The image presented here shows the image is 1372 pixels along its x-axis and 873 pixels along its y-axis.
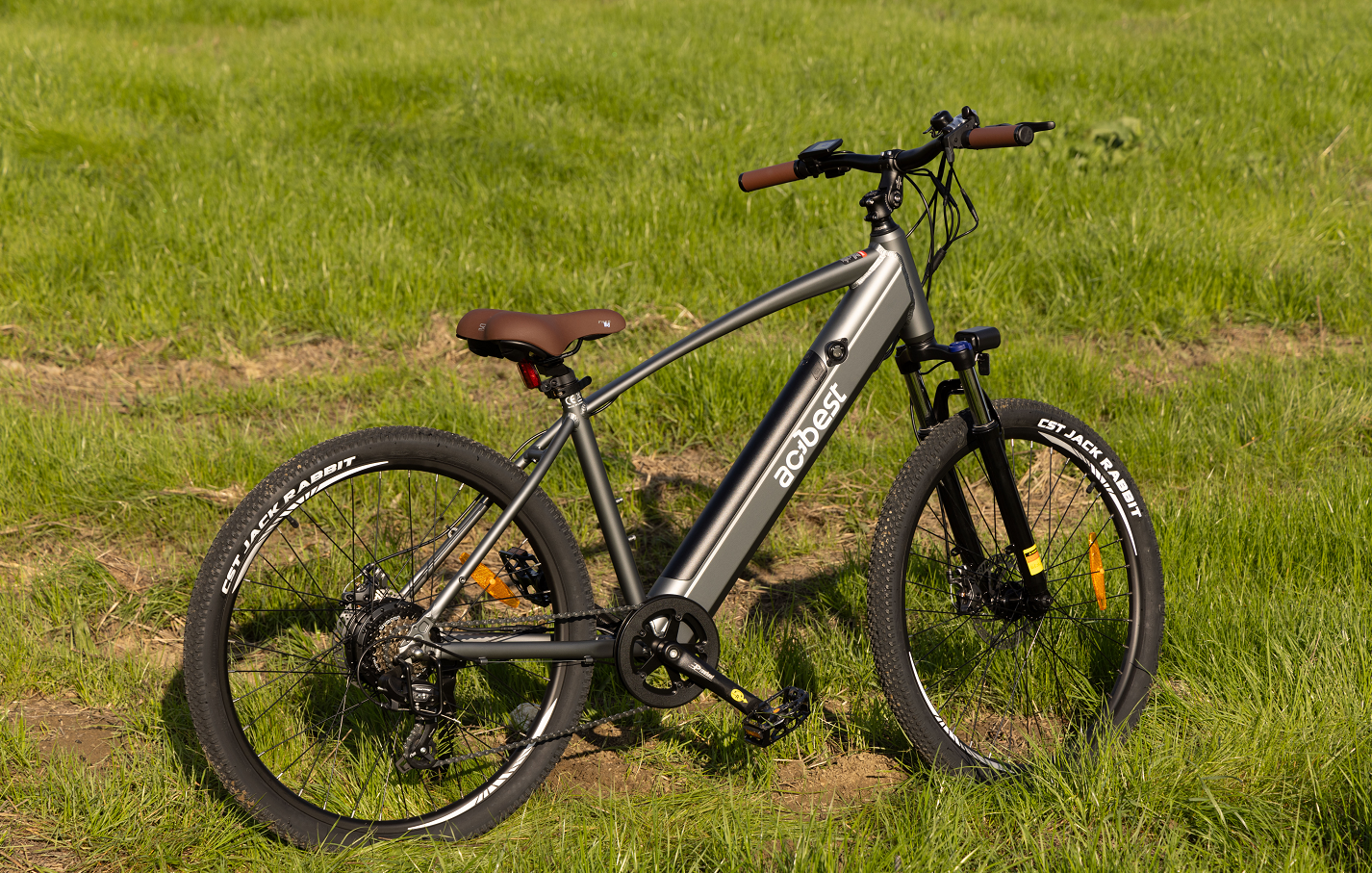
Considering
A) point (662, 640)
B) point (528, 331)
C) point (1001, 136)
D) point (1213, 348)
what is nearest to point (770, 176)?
point (1001, 136)

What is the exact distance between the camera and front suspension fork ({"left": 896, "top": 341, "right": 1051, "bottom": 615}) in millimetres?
2963

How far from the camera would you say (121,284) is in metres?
5.48

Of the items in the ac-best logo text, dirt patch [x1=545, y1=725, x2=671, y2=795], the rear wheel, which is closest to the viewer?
the rear wheel

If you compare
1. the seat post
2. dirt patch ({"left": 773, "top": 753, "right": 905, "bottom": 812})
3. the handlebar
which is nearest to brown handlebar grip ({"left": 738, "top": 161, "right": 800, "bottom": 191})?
the handlebar

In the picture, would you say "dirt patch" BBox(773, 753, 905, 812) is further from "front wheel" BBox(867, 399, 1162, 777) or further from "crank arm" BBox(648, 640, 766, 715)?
"crank arm" BBox(648, 640, 766, 715)

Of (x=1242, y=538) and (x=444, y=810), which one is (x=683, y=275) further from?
(x=444, y=810)

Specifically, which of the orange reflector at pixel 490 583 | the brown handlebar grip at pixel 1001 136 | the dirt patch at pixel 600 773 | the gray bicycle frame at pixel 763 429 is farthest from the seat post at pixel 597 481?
the brown handlebar grip at pixel 1001 136

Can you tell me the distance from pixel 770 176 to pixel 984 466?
1.07 metres

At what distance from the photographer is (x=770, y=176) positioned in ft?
10.3

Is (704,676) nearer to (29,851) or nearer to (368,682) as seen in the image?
(368,682)

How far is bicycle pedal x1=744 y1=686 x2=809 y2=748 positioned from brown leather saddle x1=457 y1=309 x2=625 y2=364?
3.58 feet

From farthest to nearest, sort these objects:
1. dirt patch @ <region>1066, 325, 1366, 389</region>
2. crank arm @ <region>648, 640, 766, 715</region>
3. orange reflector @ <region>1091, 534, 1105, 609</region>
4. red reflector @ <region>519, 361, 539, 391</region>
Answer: dirt patch @ <region>1066, 325, 1366, 389</region>
orange reflector @ <region>1091, 534, 1105, 609</region>
crank arm @ <region>648, 640, 766, 715</region>
red reflector @ <region>519, 361, 539, 391</region>

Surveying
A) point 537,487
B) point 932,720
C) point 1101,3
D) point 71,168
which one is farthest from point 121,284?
point 1101,3

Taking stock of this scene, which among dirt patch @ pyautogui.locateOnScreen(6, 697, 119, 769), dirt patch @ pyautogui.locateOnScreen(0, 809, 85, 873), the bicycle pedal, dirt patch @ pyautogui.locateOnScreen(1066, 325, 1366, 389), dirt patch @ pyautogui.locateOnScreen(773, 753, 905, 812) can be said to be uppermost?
dirt patch @ pyautogui.locateOnScreen(1066, 325, 1366, 389)
